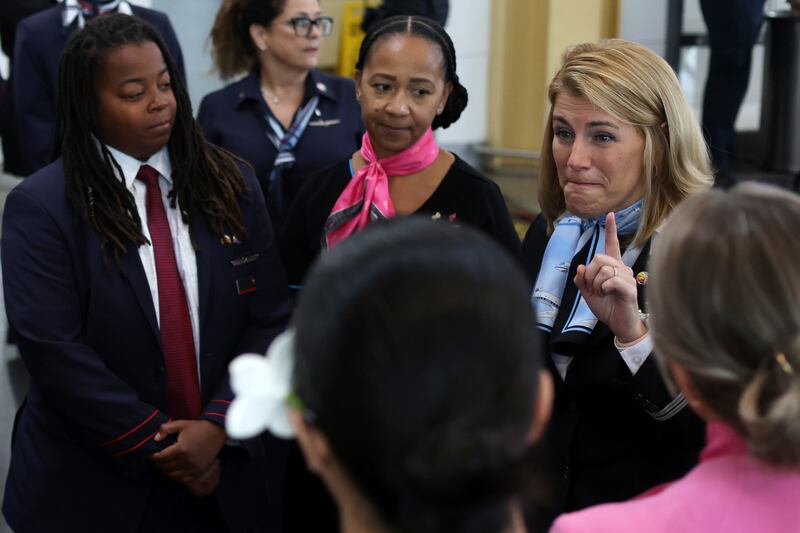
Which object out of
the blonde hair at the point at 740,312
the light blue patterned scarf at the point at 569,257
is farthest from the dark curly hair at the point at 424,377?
the light blue patterned scarf at the point at 569,257

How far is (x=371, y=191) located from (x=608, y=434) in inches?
38.5

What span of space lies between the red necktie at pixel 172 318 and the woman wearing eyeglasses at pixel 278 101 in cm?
113

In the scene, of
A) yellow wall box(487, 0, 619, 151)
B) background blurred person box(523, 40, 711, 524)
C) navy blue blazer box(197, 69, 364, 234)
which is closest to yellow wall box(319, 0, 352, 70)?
yellow wall box(487, 0, 619, 151)

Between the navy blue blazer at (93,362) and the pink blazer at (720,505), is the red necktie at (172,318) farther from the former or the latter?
the pink blazer at (720,505)

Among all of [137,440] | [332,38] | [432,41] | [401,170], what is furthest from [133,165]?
[332,38]

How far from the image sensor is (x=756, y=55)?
7.55 metres

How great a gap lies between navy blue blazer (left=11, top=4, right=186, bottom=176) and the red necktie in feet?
6.73

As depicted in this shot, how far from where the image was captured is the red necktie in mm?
2320

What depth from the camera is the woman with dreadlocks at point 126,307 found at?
2.24m

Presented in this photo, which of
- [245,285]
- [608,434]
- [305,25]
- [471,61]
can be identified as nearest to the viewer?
[608,434]

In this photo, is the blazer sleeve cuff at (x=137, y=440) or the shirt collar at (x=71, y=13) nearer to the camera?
the blazer sleeve cuff at (x=137, y=440)

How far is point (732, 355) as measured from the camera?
1.22 metres

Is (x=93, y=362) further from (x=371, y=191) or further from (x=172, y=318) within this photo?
(x=371, y=191)

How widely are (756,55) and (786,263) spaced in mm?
6871
